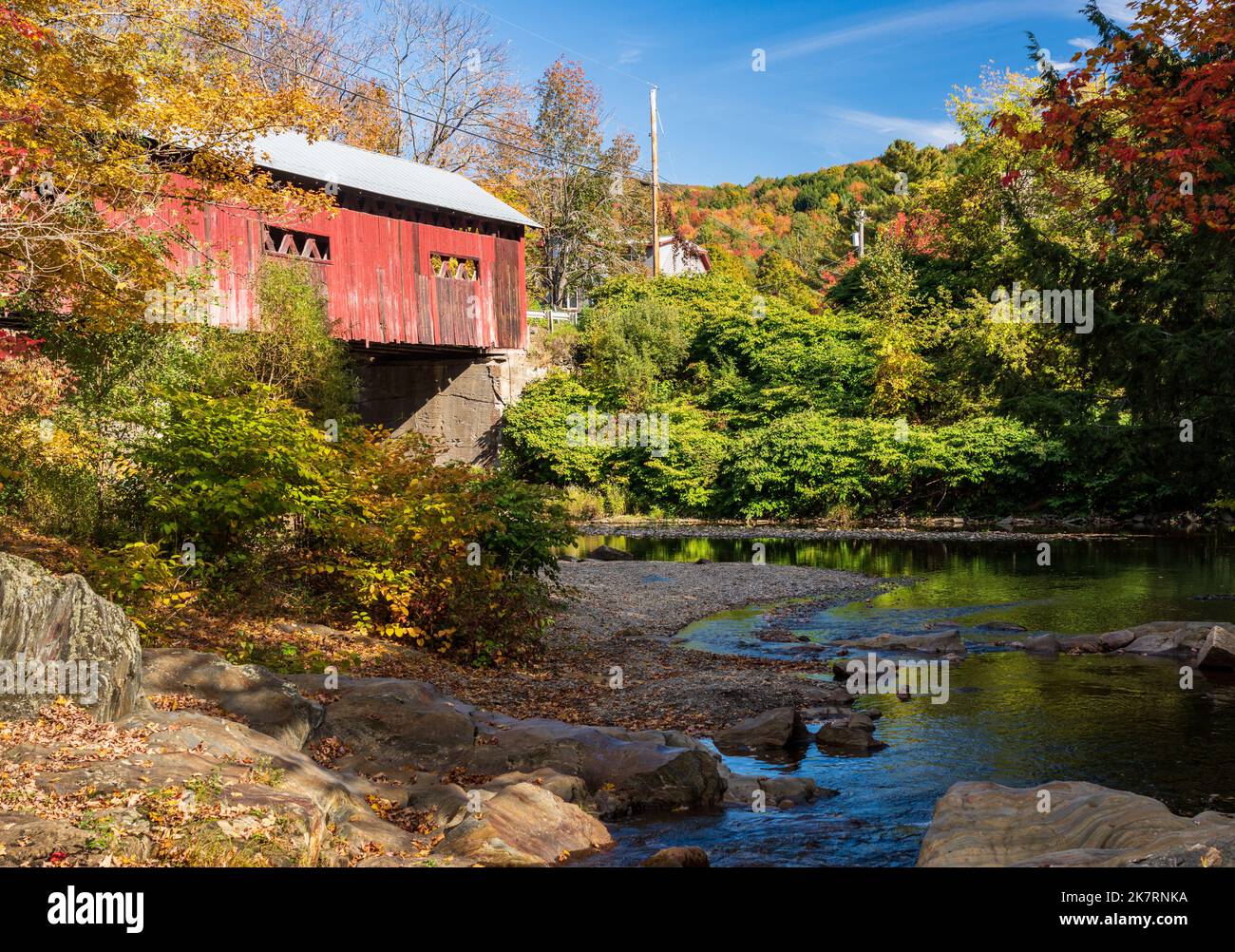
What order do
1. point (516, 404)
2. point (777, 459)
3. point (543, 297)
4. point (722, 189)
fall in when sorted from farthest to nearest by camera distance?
1. point (722, 189)
2. point (543, 297)
3. point (516, 404)
4. point (777, 459)

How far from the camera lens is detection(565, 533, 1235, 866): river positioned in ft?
26.4

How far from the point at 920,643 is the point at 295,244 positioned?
756 inches

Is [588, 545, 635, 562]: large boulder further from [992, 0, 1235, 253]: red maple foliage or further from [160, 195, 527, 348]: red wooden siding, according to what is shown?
[992, 0, 1235, 253]: red maple foliage

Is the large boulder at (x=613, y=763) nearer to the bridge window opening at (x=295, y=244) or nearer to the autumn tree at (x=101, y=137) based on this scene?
the autumn tree at (x=101, y=137)

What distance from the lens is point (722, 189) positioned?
9581cm

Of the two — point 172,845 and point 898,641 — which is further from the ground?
point 172,845

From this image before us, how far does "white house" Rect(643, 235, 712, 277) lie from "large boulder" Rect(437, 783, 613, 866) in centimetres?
5539

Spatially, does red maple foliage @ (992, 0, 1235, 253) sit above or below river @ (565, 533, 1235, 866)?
above

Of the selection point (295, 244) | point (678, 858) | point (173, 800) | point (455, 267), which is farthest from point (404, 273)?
point (173, 800)

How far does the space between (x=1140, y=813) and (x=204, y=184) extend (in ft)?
49.3

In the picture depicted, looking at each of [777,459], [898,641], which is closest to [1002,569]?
[898,641]

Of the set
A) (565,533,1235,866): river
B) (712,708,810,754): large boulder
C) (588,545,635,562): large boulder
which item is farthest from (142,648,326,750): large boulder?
(588,545,635,562): large boulder

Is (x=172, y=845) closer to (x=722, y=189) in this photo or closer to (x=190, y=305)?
(x=190, y=305)

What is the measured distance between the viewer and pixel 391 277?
29.0 metres
